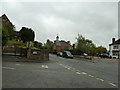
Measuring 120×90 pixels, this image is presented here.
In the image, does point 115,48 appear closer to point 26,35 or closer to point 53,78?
point 26,35

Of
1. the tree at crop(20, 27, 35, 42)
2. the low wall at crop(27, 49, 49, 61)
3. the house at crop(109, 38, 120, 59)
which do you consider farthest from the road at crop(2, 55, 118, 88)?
the house at crop(109, 38, 120, 59)

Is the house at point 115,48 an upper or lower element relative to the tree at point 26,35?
lower

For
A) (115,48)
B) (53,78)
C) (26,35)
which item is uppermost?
(26,35)

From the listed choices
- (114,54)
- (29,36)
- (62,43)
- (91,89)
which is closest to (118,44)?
(114,54)

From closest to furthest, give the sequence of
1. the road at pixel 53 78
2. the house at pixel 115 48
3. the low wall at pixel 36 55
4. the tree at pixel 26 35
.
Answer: the road at pixel 53 78
the low wall at pixel 36 55
the tree at pixel 26 35
the house at pixel 115 48

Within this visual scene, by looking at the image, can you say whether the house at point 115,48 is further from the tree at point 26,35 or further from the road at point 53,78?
the road at point 53,78

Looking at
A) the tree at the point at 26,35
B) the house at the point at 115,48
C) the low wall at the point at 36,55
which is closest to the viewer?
the low wall at the point at 36,55

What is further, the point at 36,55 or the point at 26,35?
the point at 26,35

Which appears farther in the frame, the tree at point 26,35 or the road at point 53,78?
the tree at point 26,35

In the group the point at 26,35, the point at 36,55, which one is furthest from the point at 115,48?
the point at 36,55

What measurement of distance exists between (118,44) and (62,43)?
61.0 m

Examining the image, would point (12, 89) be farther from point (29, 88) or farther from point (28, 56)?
point (28, 56)

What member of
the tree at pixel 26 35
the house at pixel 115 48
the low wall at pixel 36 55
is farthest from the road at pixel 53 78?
the house at pixel 115 48

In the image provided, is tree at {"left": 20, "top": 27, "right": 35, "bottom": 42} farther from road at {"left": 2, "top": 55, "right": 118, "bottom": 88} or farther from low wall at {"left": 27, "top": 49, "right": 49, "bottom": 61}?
road at {"left": 2, "top": 55, "right": 118, "bottom": 88}
